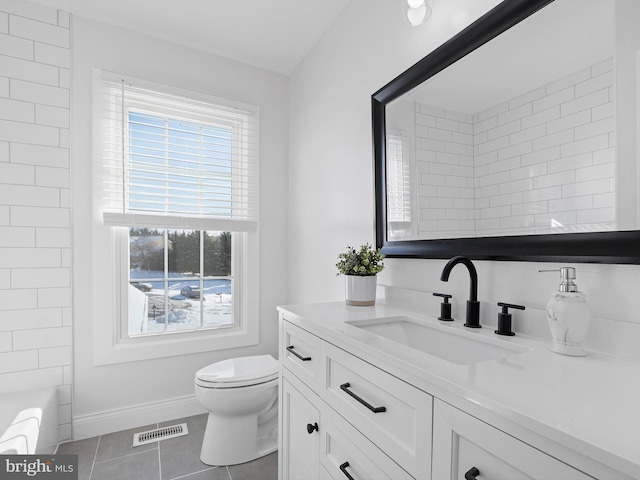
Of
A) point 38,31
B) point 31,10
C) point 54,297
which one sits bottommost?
point 54,297

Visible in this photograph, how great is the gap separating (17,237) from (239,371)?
1455 millimetres

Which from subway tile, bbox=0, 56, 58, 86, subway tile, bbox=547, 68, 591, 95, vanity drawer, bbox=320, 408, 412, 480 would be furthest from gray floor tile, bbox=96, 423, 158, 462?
subway tile, bbox=547, 68, 591, 95

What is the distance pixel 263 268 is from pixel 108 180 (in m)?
1.18

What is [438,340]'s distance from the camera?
1101 mm

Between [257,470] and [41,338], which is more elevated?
[41,338]

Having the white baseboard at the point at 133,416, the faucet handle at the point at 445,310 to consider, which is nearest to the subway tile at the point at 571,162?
the faucet handle at the point at 445,310

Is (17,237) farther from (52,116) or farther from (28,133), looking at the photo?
(52,116)

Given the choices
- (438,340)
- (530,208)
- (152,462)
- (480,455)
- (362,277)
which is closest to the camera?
(480,455)

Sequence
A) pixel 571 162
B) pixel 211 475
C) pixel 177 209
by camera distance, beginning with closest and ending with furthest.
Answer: pixel 571 162, pixel 211 475, pixel 177 209

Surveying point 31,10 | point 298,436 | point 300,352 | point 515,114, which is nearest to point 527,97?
point 515,114

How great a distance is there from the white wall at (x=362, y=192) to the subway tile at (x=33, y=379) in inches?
60.0

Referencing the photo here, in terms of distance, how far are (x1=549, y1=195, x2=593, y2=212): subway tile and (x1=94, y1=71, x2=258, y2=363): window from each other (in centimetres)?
198

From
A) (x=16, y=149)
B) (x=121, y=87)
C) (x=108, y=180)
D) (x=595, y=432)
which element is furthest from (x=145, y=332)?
(x=595, y=432)

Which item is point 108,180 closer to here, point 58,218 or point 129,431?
point 58,218
